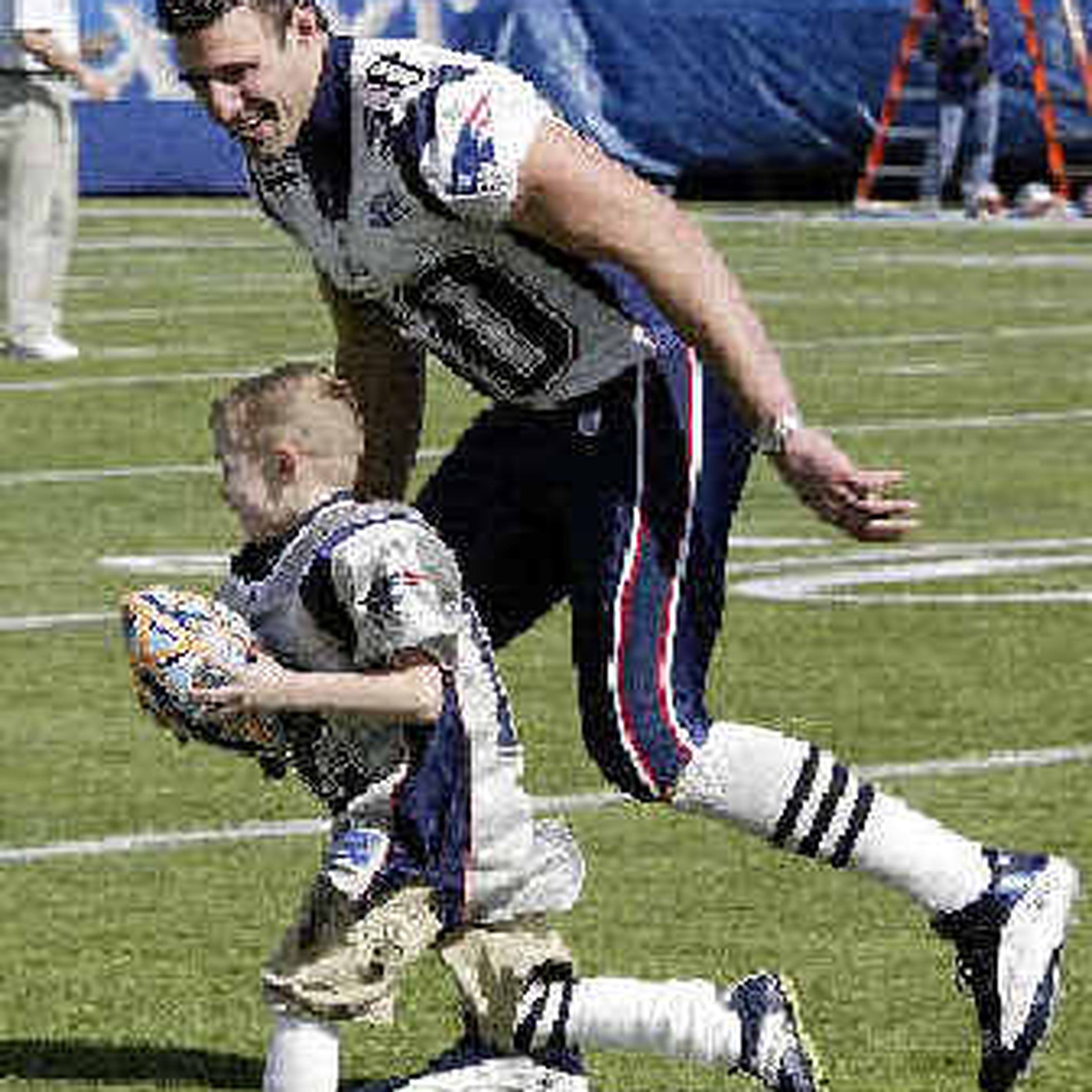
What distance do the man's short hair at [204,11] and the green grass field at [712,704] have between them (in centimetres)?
167

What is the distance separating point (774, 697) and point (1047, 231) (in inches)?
784

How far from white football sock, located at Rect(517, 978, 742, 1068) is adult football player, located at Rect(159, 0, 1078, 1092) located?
42cm

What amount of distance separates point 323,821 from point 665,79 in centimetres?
2524

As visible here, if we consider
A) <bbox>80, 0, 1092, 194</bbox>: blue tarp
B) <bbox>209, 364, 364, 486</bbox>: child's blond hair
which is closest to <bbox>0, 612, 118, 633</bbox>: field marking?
<bbox>209, 364, 364, 486</bbox>: child's blond hair

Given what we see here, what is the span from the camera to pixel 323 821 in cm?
934

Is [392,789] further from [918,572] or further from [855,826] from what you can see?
[918,572]

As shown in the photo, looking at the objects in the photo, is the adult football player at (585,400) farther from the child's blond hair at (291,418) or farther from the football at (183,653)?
the football at (183,653)

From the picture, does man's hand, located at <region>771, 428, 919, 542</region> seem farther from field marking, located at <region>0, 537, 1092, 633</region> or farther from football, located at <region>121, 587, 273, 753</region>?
field marking, located at <region>0, 537, 1092, 633</region>

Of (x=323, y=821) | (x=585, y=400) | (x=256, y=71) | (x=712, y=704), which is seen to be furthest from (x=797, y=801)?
(x=712, y=704)

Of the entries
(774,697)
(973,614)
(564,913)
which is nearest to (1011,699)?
(774,697)

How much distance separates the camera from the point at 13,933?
8.20 metres

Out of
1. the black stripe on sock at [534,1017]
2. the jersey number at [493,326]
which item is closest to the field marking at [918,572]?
the jersey number at [493,326]

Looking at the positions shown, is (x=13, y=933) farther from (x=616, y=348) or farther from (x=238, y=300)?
(x=238, y=300)

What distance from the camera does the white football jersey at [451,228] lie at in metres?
6.49
